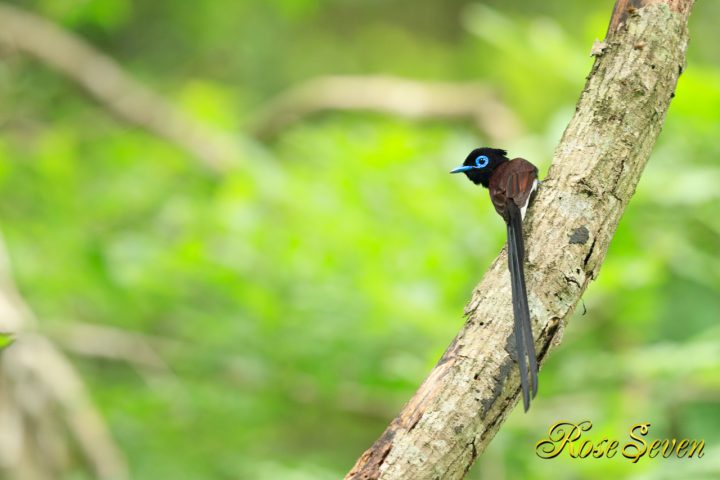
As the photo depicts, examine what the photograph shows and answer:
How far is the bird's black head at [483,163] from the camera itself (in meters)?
2.64

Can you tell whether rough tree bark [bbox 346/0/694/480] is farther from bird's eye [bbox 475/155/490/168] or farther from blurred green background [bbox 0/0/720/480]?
blurred green background [bbox 0/0/720/480]

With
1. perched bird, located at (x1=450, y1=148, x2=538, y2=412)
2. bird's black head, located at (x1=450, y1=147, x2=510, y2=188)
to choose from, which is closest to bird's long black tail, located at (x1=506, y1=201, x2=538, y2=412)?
perched bird, located at (x1=450, y1=148, x2=538, y2=412)

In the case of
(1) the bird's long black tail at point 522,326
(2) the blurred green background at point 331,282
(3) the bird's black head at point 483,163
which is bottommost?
(1) the bird's long black tail at point 522,326

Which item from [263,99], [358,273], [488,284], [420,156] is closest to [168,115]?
[263,99]

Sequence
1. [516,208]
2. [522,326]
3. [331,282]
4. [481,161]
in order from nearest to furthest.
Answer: [522,326] → [516,208] → [481,161] → [331,282]

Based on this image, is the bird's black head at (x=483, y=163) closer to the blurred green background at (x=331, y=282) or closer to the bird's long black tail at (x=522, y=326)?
the bird's long black tail at (x=522, y=326)

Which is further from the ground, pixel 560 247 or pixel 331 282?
pixel 331 282

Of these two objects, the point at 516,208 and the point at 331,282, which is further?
the point at 331,282

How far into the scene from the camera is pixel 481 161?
2.67 metres

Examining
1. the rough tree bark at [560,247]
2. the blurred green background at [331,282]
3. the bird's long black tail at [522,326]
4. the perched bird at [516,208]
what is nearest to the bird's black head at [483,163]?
the perched bird at [516,208]

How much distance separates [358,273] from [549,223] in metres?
2.68

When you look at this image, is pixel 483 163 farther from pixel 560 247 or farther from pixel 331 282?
pixel 331 282

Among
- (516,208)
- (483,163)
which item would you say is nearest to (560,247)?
(516,208)

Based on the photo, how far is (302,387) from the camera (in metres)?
4.98
